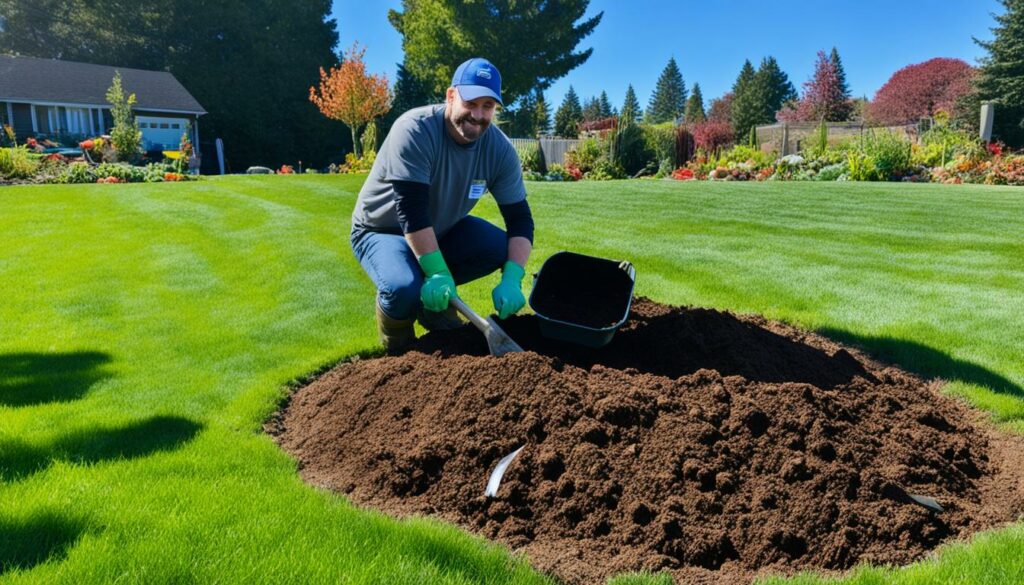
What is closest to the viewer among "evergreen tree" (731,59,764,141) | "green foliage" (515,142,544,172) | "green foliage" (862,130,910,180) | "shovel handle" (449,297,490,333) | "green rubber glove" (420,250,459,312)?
"shovel handle" (449,297,490,333)

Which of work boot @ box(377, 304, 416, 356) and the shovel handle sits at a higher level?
the shovel handle

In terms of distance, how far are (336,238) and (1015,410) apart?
595 centimetres

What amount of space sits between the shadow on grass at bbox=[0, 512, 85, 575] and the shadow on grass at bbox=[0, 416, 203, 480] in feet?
1.40

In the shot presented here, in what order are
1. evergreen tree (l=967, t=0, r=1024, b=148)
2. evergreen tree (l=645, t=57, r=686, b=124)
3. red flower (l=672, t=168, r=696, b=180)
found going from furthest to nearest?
1. evergreen tree (l=645, t=57, r=686, b=124)
2. evergreen tree (l=967, t=0, r=1024, b=148)
3. red flower (l=672, t=168, r=696, b=180)

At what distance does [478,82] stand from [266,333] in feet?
7.14

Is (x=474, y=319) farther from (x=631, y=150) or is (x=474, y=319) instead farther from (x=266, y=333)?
(x=631, y=150)

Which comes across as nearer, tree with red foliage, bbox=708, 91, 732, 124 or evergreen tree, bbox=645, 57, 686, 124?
tree with red foliage, bbox=708, 91, 732, 124

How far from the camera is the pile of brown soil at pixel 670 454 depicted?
2.06 m

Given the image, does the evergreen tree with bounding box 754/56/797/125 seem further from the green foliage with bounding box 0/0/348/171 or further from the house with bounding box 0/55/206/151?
the house with bounding box 0/55/206/151

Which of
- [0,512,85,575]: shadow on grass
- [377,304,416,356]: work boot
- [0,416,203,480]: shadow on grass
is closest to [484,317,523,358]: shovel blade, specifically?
[377,304,416,356]: work boot

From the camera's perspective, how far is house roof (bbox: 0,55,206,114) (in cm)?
2995

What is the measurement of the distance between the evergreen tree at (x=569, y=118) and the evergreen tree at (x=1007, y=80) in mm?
17144

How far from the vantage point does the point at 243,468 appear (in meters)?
2.52

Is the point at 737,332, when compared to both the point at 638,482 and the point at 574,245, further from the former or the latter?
the point at 574,245
